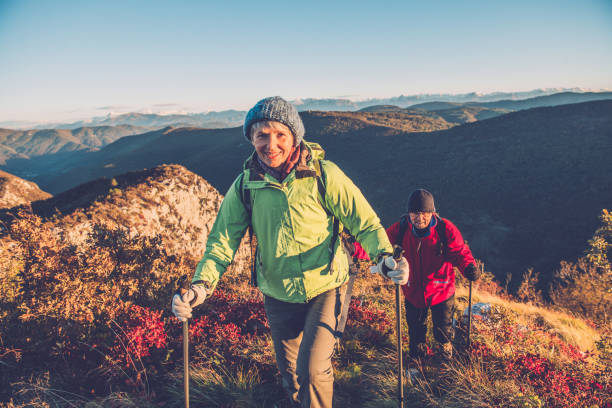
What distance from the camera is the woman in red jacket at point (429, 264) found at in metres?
3.24

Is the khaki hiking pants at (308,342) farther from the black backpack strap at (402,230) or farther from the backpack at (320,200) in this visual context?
Result: the black backpack strap at (402,230)

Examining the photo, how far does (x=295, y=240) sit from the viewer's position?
2168 mm

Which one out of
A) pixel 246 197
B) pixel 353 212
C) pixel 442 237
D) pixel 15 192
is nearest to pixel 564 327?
pixel 442 237

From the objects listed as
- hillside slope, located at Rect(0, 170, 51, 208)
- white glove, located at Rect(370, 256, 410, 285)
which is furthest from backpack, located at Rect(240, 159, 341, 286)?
hillside slope, located at Rect(0, 170, 51, 208)

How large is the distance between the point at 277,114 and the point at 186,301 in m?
1.49

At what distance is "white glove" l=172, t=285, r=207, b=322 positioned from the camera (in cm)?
203

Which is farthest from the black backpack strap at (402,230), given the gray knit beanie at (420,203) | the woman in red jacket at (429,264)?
the gray knit beanie at (420,203)

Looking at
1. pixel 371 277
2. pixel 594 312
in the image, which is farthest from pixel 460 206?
pixel 371 277

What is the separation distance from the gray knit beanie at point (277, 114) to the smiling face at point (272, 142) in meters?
0.04

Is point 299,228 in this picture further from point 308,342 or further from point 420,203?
point 420,203

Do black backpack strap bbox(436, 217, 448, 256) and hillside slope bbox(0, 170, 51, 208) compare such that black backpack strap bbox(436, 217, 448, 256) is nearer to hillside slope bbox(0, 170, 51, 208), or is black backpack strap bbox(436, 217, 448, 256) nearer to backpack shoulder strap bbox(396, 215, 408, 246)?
backpack shoulder strap bbox(396, 215, 408, 246)

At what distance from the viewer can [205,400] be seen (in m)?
2.85

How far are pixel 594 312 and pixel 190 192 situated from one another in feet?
42.5

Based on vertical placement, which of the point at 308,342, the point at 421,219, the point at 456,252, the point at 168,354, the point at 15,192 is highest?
the point at 421,219
